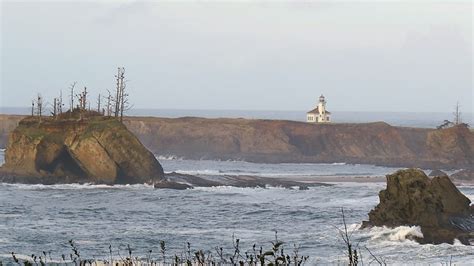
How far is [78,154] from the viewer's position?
63.4m

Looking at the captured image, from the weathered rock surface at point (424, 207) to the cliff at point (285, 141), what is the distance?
2774 inches

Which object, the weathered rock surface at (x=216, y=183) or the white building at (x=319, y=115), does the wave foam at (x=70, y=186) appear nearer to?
the weathered rock surface at (x=216, y=183)

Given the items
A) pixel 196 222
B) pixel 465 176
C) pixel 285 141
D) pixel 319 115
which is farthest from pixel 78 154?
pixel 319 115

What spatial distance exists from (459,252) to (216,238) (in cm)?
1011

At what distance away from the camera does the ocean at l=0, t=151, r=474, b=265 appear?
31.9 meters

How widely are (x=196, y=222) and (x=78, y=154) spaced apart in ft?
73.1

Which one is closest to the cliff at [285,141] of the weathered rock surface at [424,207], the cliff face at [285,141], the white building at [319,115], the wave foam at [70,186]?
the cliff face at [285,141]

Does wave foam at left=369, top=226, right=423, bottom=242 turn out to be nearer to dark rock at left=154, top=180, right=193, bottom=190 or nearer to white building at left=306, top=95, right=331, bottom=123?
dark rock at left=154, top=180, right=193, bottom=190

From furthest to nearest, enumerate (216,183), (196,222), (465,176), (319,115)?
(319,115) → (465,176) → (216,183) → (196,222)

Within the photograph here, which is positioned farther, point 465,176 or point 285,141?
point 285,141

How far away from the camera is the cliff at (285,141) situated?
11469 cm

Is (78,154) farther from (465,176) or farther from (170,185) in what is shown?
(465,176)

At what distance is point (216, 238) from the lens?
120ft

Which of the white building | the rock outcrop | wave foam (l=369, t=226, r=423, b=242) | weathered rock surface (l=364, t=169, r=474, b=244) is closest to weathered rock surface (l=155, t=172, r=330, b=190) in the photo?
the rock outcrop
